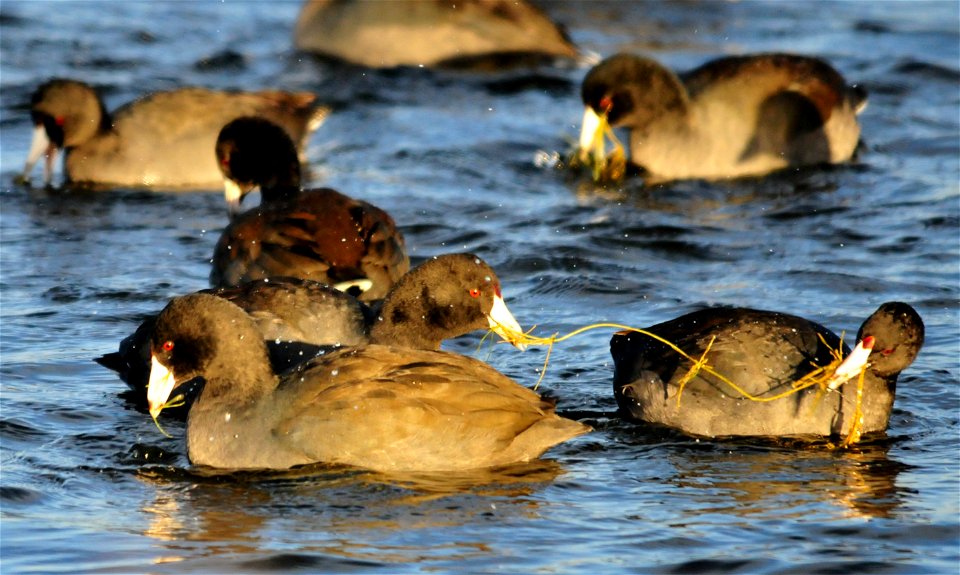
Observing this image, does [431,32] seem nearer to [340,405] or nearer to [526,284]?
[526,284]

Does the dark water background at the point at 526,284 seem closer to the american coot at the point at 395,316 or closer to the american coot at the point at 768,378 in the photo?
the american coot at the point at 768,378

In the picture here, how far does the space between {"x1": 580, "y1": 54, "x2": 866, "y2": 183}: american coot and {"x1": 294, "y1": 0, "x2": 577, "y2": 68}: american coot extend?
3.85 meters

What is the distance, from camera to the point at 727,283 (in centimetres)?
986

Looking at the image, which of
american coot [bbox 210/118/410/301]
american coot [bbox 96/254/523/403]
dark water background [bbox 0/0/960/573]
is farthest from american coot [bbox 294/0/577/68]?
american coot [bbox 96/254/523/403]

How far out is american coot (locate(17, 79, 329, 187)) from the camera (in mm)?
12508

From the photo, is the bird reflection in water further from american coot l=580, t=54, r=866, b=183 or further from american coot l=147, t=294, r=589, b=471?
american coot l=580, t=54, r=866, b=183

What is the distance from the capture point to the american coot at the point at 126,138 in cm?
1251

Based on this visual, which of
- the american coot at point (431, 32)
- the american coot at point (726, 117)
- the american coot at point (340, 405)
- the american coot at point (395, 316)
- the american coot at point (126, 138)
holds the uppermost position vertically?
the american coot at point (431, 32)

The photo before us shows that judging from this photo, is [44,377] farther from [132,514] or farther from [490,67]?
[490,67]

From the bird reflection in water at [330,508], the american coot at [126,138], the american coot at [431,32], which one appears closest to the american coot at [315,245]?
the bird reflection in water at [330,508]

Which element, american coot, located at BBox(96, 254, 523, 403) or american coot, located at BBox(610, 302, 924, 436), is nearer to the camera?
american coot, located at BBox(610, 302, 924, 436)

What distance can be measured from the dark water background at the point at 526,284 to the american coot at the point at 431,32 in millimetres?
385

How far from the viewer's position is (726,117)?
12898 mm

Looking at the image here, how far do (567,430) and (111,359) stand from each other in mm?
2372
